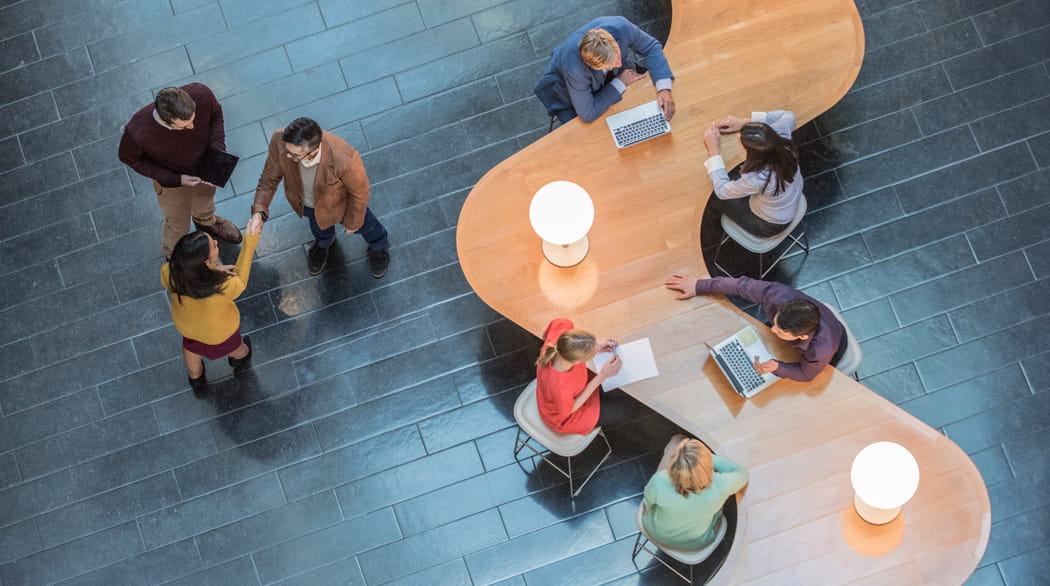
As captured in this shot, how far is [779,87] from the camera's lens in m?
4.16

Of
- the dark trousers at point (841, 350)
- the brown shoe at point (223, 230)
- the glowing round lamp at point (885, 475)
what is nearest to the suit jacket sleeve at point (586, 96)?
the dark trousers at point (841, 350)

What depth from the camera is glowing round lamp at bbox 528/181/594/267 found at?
144 inches

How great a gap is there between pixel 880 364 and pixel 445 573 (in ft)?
8.81

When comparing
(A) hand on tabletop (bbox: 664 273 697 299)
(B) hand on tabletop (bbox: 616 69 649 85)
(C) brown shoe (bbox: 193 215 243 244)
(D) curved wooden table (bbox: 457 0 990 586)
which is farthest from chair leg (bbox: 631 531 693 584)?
(C) brown shoe (bbox: 193 215 243 244)

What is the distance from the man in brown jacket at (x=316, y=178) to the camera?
3727mm

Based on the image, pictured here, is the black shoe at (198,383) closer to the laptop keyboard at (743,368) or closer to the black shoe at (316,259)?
the black shoe at (316,259)

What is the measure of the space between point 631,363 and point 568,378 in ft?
1.08

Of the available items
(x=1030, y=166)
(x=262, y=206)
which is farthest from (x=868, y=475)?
(x=262, y=206)

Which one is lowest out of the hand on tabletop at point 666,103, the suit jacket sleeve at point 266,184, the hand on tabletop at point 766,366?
the hand on tabletop at point 766,366

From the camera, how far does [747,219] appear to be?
431cm

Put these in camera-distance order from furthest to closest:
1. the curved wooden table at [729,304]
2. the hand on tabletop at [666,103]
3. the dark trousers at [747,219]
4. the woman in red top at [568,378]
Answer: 1. the dark trousers at [747,219]
2. the hand on tabletop at [666,103]
3. the curved wooden table at [729,304]
4. the woman in red top at [568,378]

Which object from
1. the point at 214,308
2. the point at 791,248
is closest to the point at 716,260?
the point at 791,248

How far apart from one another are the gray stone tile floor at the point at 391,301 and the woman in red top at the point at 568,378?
738 millimetres

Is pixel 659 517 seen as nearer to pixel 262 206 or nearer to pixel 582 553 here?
pixel 582 553
